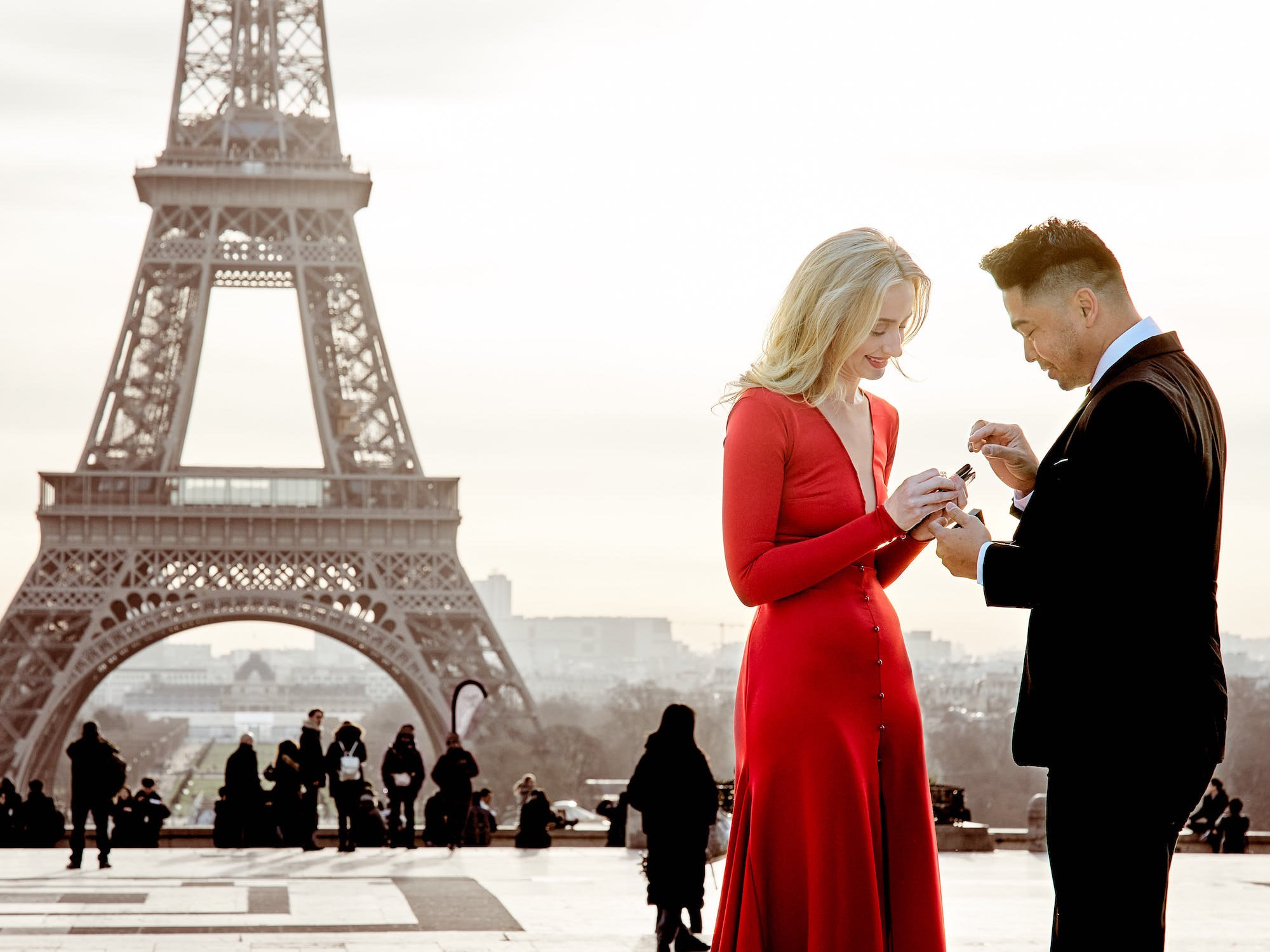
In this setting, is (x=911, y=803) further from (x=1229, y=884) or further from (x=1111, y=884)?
(x=1229, y=884)

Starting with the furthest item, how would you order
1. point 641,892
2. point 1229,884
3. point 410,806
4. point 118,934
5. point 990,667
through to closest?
point 990,667 < point 410,806 < point 1229,884 < point 641,892 < point 118,934

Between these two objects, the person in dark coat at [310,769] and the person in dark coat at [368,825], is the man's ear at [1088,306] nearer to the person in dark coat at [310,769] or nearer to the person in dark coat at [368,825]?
the person in dark coat at [310,769]

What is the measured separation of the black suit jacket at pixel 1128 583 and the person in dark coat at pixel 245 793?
1377 cm

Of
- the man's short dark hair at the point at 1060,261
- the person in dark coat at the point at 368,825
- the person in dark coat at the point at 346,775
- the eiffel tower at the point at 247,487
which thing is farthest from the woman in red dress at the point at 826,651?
the eiffel tower at the point at 247,487

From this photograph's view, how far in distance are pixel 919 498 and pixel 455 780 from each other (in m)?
13.9

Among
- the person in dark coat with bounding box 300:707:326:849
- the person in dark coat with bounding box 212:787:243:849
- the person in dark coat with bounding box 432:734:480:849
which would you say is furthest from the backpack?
the person in dark coat with bounding box 212:787:243:849

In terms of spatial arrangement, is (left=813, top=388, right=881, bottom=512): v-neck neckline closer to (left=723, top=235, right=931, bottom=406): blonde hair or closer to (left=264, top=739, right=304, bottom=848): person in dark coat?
(left=723, top=235, right=931, bottom=406): blonde hair

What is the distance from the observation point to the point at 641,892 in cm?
1162

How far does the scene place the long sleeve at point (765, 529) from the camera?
3646 millimetres

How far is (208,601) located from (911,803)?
3594 centimetres

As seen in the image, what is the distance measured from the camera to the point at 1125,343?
3.47 meters

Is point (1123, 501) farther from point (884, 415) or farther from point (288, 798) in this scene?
point (288, 798)

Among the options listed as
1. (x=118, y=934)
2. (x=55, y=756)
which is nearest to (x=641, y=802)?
(x=118, y=934)

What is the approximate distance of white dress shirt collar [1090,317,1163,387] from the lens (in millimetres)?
3465
